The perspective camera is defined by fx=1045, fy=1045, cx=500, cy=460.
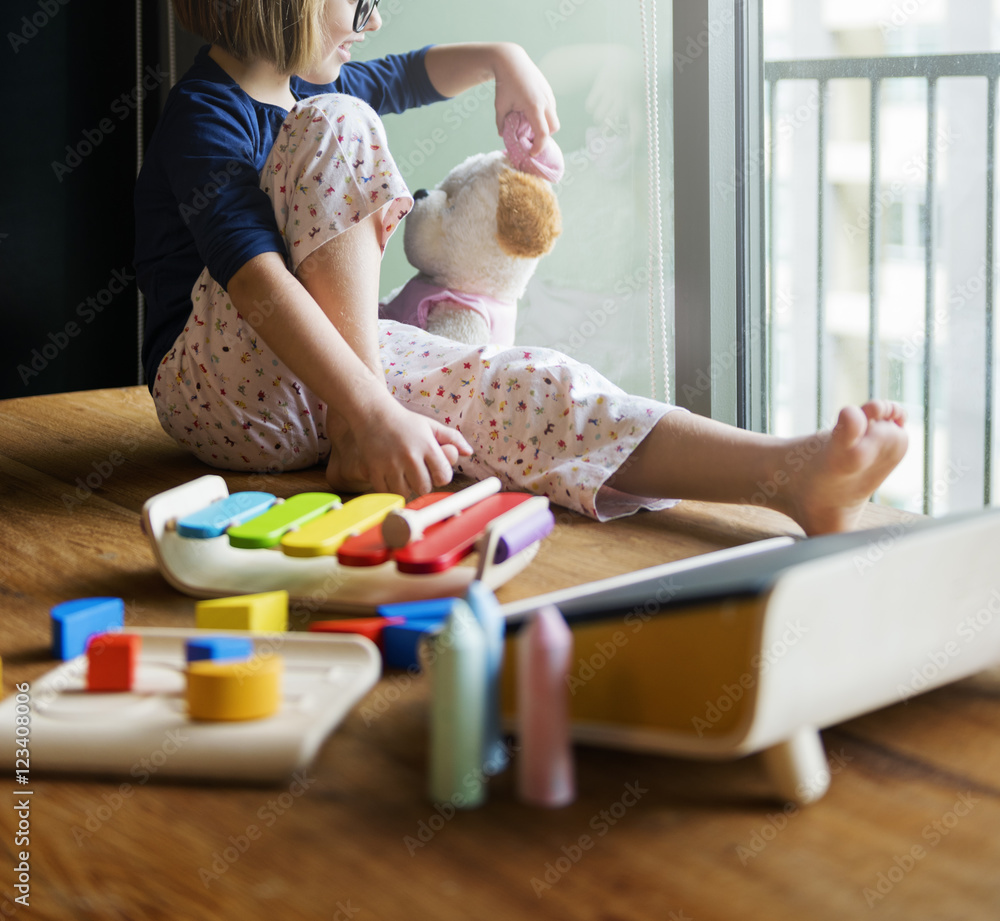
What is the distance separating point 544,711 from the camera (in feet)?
1.49

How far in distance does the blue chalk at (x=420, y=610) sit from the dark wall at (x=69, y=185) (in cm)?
165

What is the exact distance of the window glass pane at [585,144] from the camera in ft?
5.40

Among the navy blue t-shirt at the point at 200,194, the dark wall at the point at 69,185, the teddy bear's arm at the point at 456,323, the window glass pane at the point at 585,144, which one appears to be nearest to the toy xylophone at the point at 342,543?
the navy blue t-shirt at the point at 200,194

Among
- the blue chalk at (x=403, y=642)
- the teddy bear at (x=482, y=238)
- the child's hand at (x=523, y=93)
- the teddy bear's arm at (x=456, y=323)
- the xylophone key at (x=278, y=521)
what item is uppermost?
the child's hand at (x=523, y=93)

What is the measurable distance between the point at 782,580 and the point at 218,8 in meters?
1.03

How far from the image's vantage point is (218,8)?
3.85 feet

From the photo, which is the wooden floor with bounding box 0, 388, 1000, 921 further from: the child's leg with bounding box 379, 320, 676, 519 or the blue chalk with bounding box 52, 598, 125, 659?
the child's leg with bounding box 379, 320, 676, 519

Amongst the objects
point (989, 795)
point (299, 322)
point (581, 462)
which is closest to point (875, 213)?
point (581, 462)

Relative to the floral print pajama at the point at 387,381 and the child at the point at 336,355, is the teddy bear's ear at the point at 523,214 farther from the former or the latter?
the floral print pajama at the point at 387,381

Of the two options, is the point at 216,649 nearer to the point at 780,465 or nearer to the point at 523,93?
the point at 780,465

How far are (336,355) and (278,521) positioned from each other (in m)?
0.27

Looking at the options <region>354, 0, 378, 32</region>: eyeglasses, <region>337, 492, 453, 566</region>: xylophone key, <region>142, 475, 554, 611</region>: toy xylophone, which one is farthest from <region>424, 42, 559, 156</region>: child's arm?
<region>337, 492, 453, 566</region>: xylophone key

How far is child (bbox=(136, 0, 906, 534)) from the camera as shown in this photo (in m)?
0.90

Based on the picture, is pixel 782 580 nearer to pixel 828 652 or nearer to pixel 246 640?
pixel 828 652
